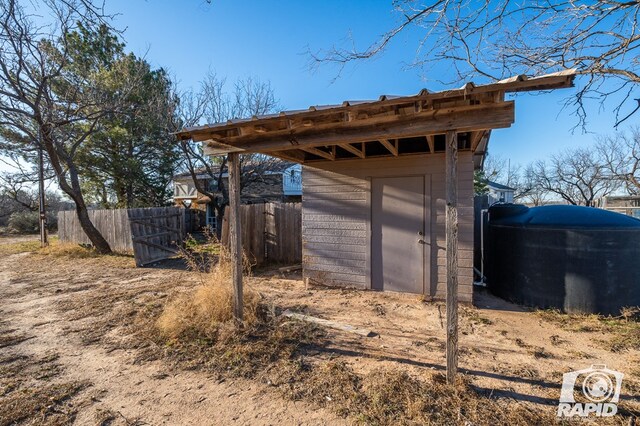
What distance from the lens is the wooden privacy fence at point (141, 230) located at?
27.3ft

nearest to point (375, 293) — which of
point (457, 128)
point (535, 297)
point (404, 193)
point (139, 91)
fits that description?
point (404, 193)

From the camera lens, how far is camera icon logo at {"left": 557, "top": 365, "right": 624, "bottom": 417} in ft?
7.36

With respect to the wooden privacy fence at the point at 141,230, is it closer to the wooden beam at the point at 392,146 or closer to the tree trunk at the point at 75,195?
the tree trunk at the point at 75,195

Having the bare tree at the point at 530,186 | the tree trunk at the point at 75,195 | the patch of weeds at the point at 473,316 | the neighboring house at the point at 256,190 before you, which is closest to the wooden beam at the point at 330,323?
the patch of weeds at the point at 473,316

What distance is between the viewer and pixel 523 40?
4055 mm

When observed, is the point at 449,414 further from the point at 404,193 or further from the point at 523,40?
the point at 523,40

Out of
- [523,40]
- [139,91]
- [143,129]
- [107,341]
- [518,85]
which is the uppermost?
[139,91]

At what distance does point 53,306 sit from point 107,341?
2.35 meters

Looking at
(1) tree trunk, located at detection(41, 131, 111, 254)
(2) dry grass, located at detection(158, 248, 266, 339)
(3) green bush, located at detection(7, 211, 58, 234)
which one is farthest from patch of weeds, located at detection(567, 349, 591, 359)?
(3) green bush, located at detection(7, 211, 58, 234)

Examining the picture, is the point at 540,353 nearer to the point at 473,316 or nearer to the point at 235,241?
the point at 473,316

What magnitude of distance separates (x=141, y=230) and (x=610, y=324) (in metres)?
10.1

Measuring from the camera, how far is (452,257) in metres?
2.65

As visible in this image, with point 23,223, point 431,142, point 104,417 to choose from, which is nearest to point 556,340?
point 431,142

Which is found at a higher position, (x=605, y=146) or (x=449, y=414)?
(x=605, y=146)
